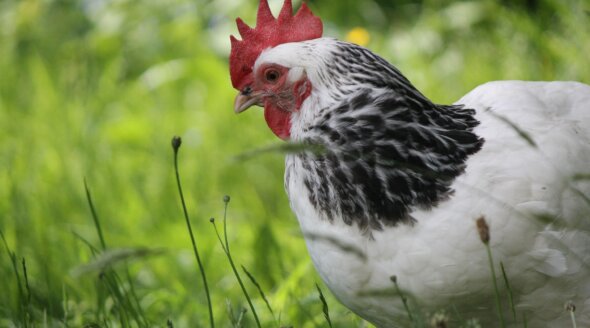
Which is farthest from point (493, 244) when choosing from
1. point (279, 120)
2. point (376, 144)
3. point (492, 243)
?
point (279, 120)

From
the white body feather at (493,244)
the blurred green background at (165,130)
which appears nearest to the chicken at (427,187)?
the white body feather at (493,244)

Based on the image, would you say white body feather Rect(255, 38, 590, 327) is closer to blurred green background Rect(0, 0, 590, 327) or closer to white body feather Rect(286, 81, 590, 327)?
white body feather Rect(286, 81, 590, 327)

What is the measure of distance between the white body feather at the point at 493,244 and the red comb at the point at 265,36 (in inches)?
19.3

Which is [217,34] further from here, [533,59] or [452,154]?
[452,154]

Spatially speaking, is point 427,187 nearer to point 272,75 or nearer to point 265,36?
point 272,75

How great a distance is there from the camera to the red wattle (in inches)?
92.7

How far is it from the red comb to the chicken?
65mm

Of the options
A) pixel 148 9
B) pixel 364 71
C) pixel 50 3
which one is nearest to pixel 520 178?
pixel 364 71

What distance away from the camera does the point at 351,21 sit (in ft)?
Result: 17.2

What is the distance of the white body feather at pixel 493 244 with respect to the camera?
1962 millimetres

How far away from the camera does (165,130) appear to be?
14.3 feet

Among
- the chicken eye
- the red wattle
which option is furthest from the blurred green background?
the chicken eye

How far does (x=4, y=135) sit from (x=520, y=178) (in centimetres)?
309

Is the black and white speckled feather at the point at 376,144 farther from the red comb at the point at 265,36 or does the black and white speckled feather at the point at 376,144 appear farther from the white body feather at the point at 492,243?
the red comb at the point at 265,36
